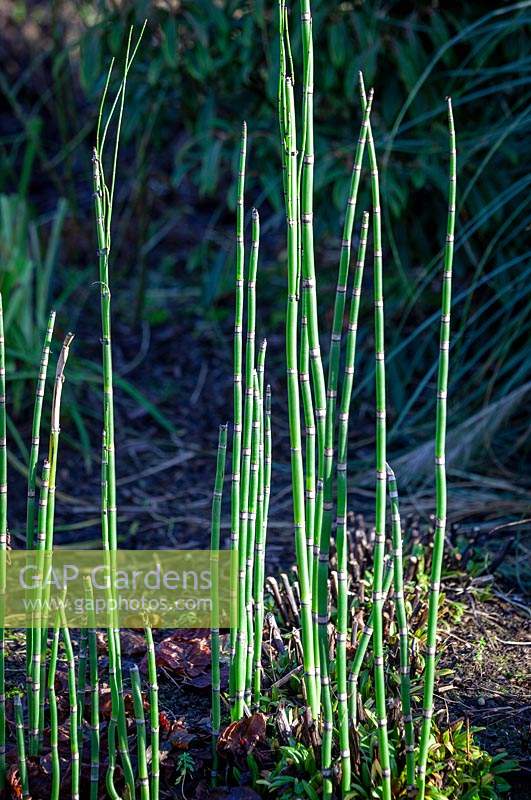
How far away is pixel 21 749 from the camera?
1078mm

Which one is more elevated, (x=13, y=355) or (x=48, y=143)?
(x=48, y=143)

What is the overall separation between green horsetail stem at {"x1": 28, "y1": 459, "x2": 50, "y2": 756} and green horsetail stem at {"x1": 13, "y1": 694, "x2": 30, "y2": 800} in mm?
22

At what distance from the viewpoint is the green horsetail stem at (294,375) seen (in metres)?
0.97

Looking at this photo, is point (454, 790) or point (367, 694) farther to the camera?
point (367, 694)

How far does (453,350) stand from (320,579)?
51.2 inches

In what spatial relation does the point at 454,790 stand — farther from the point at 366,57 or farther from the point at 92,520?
the point at 366,57

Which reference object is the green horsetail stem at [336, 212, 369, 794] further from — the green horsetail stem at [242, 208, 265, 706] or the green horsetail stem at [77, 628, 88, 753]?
the green horsetail stem at [77, 628, 88, 753]

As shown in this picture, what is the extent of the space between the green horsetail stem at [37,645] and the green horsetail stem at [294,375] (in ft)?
0.88

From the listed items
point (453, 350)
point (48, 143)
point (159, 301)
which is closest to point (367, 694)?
point (453, 350)

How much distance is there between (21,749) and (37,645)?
0.38 feet

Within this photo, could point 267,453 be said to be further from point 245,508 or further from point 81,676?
point 81,676

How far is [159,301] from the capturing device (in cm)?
A: 297

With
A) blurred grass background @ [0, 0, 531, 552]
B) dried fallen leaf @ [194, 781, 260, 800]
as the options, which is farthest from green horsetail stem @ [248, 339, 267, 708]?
blurred grass background @ [0, 0, 531, 552]

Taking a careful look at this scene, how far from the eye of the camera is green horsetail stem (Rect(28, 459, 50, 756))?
1.05 meters
